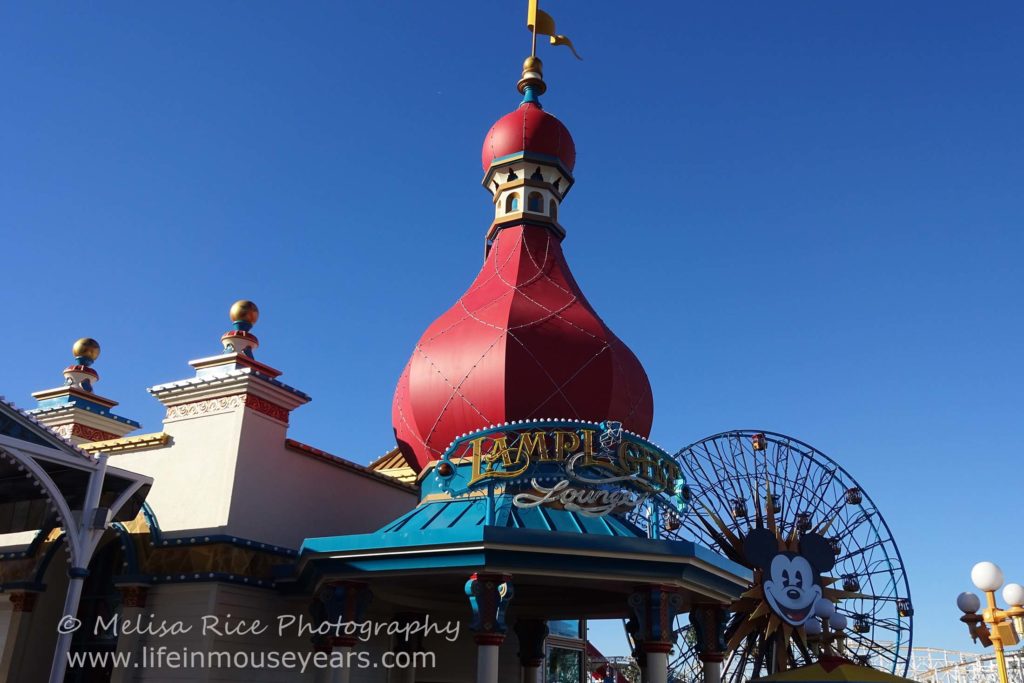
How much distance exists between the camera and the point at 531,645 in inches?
725

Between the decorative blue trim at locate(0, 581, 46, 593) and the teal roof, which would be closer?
the teal roof

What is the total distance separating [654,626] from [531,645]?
6514 millimetres

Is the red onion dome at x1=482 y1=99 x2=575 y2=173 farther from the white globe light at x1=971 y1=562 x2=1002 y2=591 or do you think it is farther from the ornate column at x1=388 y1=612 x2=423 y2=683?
the white globe light at x1=971 y1=562 x2=1002 y2=591

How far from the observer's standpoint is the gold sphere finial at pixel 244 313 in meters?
16.6

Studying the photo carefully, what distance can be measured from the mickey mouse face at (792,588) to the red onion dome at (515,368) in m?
7.26

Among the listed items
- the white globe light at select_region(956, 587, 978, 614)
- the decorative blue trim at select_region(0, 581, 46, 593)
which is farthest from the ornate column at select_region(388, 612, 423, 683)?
the white globe light at select_region(956, 587, 978, 614)

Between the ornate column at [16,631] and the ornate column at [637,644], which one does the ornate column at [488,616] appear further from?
the ornate column at [16,631]

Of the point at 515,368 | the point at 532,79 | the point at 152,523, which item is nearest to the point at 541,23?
the point at 532,79

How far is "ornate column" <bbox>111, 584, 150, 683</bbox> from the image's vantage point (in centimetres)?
1434

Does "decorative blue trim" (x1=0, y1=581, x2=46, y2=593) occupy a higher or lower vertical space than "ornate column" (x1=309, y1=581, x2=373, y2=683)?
higher

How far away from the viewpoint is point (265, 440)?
51.0 ft

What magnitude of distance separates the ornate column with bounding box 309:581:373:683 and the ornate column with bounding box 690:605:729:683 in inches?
226

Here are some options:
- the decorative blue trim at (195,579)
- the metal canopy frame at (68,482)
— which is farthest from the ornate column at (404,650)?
the metal canopy frame at (68,482)

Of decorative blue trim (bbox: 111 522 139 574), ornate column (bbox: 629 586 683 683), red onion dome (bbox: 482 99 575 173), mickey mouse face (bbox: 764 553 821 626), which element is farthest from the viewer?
mickey mouse face (bbox: 764 553 821 626)
